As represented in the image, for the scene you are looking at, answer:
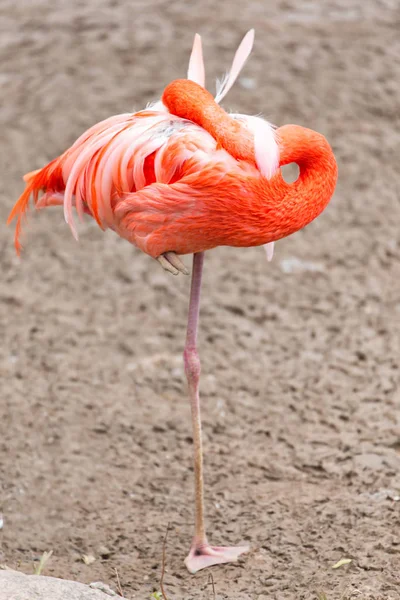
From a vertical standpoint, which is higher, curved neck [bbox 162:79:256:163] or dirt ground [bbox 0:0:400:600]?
curved neck [bbox 162:79:256:163]

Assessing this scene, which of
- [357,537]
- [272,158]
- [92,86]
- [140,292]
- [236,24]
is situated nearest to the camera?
[272,158]

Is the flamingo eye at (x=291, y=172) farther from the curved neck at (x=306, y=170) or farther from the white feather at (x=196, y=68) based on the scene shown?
the curved neck at (x=306, y=170)

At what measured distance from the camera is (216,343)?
4.07m

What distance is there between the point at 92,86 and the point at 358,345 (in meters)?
2.44

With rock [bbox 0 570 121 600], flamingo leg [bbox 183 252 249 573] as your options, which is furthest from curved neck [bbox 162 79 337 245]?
rock [bbox 0 570 121 600]

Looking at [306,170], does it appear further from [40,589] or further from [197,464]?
[40,589]

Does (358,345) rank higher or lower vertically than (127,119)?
lower

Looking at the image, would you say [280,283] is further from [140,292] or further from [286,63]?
[286,63]

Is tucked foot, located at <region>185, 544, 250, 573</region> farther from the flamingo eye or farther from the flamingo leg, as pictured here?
the flamingo eye

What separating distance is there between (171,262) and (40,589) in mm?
895

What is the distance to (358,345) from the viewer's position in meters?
4.05

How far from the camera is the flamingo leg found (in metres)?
2.77

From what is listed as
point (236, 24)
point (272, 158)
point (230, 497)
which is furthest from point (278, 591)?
point (236, 24)

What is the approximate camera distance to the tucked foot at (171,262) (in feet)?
8.11
